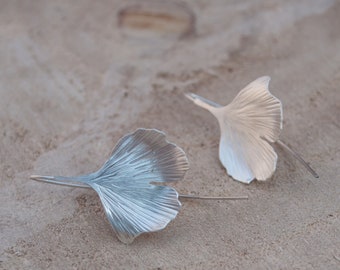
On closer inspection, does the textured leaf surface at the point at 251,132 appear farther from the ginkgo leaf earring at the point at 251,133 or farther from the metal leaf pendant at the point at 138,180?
the metal leaf pendant at the point at 138,180

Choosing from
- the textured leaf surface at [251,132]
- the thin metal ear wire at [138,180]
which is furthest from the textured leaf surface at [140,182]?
the textured leaf surface at [251,132]

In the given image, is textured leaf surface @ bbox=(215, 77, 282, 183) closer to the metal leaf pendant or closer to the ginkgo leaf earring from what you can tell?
the ginkgo leaf earring

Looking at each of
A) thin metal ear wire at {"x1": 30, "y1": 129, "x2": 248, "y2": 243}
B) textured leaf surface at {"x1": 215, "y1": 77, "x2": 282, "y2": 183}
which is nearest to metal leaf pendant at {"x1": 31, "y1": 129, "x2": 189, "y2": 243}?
thin metal ear wire at {"x1": 30, "y1": 129, "x2": 248, "y2": 243}

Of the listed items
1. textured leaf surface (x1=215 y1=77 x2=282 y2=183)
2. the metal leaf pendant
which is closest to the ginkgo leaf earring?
textured leaf surface (x1=215 y1=77 x2=282 y2=183)

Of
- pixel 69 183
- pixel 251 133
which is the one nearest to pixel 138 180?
pixel 69 183

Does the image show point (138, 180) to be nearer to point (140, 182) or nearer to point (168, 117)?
point (140, 182)

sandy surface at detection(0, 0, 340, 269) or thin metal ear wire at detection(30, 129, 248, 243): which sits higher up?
thin metal ear wire at detection(30, 129, 248, 243)

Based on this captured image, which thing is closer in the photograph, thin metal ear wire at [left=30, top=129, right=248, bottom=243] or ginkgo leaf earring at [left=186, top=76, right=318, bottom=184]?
thin metal ear wire at [left=30, top=129, right=248, bottom=243]
